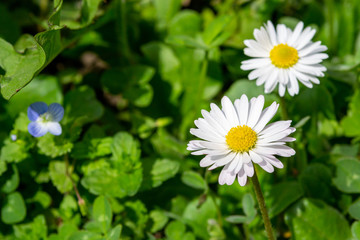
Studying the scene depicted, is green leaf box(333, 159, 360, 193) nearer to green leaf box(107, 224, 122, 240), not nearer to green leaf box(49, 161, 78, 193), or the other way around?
green leaf box(107, 224, 122, 240)

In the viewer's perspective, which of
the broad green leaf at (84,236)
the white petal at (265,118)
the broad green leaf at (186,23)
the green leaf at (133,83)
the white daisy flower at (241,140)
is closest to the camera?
the white daisy flower at (241,140)

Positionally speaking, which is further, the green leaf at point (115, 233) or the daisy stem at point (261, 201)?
the green leaf at point (115, 233)

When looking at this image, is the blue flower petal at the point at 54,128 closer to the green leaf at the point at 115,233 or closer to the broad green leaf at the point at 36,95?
the broad green leaf at the point at 36,95

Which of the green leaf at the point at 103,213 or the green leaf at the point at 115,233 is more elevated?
the green leaf at the point at 103,213

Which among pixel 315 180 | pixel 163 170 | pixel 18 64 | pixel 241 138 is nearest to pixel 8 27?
pixel 18 64

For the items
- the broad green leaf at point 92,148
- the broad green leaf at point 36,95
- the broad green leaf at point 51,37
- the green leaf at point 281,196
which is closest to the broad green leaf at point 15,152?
the broad green leaf at point 92,148

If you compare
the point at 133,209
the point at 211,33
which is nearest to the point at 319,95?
the point at 211,33

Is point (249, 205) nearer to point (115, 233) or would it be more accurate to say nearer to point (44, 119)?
point (115, 233)
